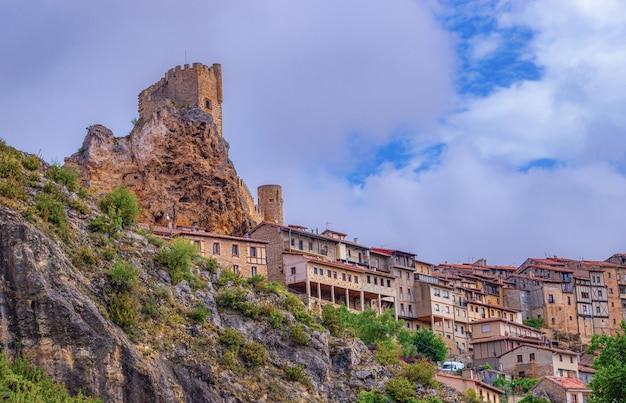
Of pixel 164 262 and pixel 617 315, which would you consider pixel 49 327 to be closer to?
pixel 164 262

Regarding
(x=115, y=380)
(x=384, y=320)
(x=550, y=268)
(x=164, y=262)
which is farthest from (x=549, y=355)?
(x=115, y=380)

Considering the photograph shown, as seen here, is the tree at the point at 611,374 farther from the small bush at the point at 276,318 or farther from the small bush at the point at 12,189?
the small bush at the point at 12,189

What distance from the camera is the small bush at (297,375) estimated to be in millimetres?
59844

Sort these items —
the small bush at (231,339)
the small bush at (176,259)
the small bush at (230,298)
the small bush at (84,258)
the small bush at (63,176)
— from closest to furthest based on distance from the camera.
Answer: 1. the small bush at (84,258)
2. the small bush at (63,176)
3. the small bush at (231,339)
4. the small bush at (176,259)
5. the small bush at (230,298)

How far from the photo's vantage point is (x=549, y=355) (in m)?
97.1

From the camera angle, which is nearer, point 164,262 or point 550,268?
point 164,262

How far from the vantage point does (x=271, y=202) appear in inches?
4242

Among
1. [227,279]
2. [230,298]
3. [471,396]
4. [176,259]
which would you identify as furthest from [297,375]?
[471,396]

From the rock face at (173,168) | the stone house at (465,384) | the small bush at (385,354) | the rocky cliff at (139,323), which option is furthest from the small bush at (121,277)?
the rock face at (173,168)

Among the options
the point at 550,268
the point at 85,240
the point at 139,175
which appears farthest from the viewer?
the point at 550,268

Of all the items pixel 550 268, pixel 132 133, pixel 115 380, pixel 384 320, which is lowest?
pixel 115 380

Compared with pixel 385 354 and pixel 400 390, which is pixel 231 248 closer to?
pixel 385 354

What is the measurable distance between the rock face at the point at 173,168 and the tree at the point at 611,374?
5207 centimetres

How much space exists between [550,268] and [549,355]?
35.1 meters
